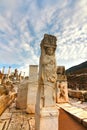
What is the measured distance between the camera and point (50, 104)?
2678 mm

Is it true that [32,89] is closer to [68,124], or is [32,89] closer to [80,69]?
[68,124]

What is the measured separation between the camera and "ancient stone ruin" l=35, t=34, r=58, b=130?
2557 millimetres

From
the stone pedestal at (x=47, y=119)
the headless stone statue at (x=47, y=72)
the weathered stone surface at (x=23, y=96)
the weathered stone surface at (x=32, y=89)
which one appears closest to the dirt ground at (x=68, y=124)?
the stone pedestal at (x=47, y=119)

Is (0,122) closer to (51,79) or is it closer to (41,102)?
(41,102)

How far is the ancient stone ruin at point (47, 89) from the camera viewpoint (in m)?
2.56

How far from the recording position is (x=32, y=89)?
14.7 ft

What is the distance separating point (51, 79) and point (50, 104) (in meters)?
0.57

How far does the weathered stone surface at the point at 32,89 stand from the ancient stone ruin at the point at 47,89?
1630 millimetres

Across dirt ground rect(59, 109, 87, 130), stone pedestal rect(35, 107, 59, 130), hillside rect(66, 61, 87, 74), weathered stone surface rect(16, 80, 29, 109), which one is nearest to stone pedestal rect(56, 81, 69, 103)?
dirt ground rect(59, 109, 87, 130)

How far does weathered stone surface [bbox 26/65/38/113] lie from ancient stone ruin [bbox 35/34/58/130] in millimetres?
1630

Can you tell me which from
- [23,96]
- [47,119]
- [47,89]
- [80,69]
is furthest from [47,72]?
[80,69]

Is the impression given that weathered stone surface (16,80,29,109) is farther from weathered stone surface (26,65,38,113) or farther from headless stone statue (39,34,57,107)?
headless stone statue (39,34,57,107)

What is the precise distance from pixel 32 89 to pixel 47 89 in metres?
1.92

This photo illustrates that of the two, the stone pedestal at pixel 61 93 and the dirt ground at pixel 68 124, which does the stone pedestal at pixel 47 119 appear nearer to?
the dirt ground at pixel 68 124
